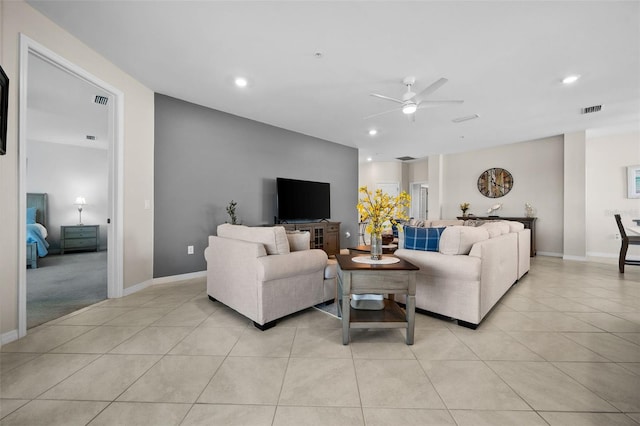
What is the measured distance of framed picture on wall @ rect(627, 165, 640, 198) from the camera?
5.26 m

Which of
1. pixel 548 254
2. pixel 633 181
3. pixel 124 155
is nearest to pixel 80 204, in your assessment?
pixel 124 155

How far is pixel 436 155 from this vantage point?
7.61 metres

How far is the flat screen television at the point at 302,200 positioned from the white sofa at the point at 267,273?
82.6 inches

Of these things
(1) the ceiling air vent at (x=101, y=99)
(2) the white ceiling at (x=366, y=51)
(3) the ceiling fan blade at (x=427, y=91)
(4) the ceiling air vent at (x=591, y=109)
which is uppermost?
(4) the ceiling air vent at (x=591, y=109)

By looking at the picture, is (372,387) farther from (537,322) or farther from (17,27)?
(17,27)

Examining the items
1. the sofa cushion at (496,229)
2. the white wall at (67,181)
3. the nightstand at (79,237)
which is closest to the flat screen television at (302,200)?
the sofa cushion at (496,229)

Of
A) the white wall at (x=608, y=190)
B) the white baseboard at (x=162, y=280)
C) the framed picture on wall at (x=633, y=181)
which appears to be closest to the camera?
the white baseboard at (x=162, y=280)

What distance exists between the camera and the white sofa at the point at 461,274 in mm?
2234

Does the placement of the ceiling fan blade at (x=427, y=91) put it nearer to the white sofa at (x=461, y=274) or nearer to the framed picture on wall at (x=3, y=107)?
the white sofa at (x=461, y=274)

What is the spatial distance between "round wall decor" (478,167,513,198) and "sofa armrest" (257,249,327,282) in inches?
240

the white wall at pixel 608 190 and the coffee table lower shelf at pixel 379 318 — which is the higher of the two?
the white wall at pixel 608 190

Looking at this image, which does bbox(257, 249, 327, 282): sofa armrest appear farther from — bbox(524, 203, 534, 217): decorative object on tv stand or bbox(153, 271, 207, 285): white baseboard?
bbox(524, 203, 534, 217): decorative object on tv stand

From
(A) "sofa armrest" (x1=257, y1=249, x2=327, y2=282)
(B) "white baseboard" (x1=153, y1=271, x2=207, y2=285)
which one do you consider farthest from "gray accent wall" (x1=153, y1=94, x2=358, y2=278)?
(A) "sofa armrest" (x1=257, y1=249, x2=327, y2=282)

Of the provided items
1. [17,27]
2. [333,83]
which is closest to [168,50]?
[17,27]
